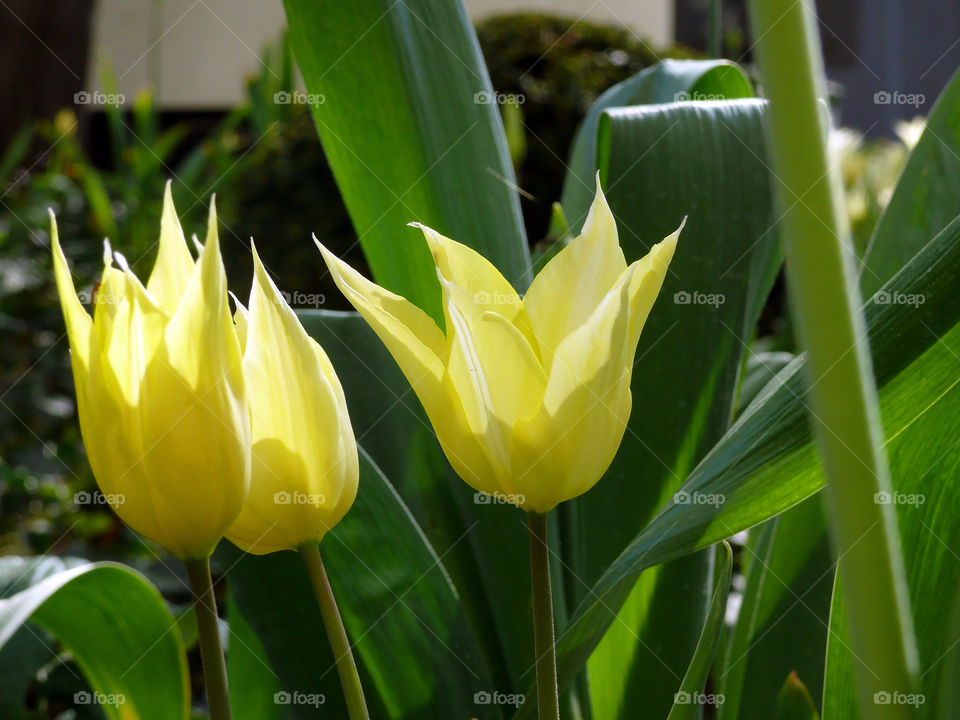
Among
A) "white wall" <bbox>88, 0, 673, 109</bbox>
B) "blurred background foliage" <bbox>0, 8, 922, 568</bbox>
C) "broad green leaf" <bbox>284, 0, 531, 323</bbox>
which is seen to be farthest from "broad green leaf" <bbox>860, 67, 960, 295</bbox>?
"white wall" <bbox>88, 0, 673, 109</bbox>

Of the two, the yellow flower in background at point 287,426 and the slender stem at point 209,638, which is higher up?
the yellow flower in background at point 287,426

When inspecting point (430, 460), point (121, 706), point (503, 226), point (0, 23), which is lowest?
point (121, 706)

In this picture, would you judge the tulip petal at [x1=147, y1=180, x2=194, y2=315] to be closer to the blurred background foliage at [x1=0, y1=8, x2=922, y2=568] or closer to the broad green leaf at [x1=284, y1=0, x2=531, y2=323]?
the broad green leaf at [x1=284, y1=0, x2=531, y2=323]

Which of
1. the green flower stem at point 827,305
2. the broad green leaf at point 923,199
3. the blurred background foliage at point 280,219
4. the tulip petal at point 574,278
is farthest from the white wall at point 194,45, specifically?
the green flower stem at point 827,305

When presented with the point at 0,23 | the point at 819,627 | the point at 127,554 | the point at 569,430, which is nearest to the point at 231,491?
the point at 569,430

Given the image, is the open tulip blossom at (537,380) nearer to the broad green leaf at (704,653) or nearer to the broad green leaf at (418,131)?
the broad green leaf at (704,653)

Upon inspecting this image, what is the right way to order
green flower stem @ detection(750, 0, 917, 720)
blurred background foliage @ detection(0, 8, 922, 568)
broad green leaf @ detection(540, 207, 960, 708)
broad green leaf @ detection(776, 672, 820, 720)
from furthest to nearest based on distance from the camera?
blurred background foliage @ detection(0, 8, 922, 568) < broad green leaf @ detection(776, 672, 820, 720) < broad green leaf @ detection(540, 207, 960, 708) < green flower stem @ detection(750, 0, 917, 720)

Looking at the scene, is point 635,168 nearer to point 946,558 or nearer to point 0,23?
point 946,558
